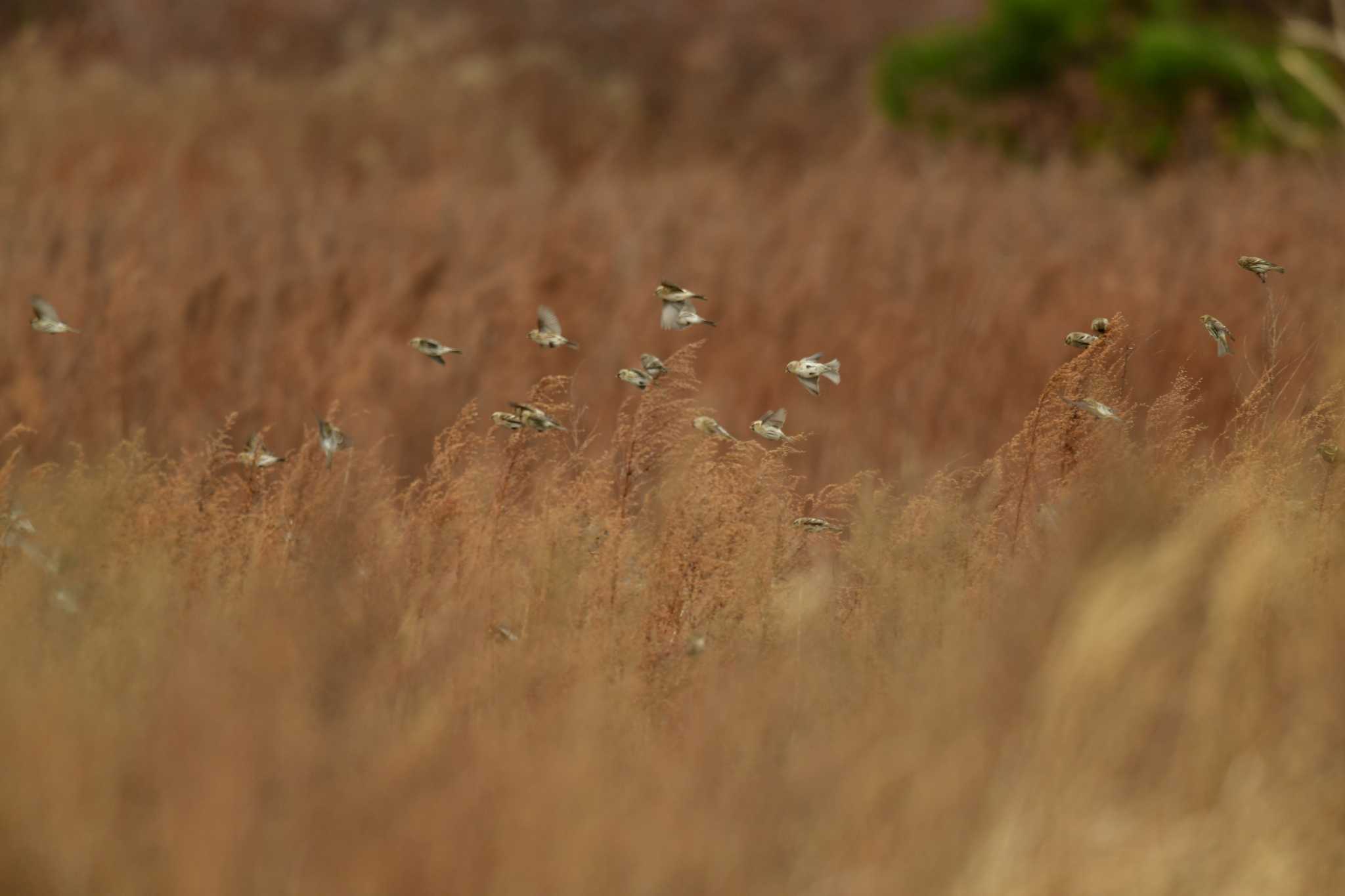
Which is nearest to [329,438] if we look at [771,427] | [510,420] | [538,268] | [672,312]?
[510,420]

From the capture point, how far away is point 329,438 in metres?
2.88

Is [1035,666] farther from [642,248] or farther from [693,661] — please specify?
[642,248]

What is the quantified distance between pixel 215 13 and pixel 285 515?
15299 millimetres

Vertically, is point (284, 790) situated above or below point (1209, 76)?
above

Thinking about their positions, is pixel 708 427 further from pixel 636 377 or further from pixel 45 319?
pixel 45 319

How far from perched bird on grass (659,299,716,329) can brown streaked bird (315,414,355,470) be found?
617 mm

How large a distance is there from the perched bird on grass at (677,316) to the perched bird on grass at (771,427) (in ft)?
0.66

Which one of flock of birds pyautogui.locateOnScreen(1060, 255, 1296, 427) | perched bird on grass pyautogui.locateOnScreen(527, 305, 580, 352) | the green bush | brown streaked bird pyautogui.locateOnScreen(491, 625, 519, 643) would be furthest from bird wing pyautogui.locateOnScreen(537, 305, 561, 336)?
the green bush

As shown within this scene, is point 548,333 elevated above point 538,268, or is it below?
above

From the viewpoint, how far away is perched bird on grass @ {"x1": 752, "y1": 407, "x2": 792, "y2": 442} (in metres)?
2.80

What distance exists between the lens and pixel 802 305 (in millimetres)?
6625

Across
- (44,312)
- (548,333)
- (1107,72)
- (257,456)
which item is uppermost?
(548,333)

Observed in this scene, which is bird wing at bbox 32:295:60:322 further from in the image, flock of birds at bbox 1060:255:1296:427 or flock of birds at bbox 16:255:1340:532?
flock of birds at bbox 1060:255:1296:427

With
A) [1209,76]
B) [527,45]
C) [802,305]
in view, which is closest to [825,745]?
[802,305]
